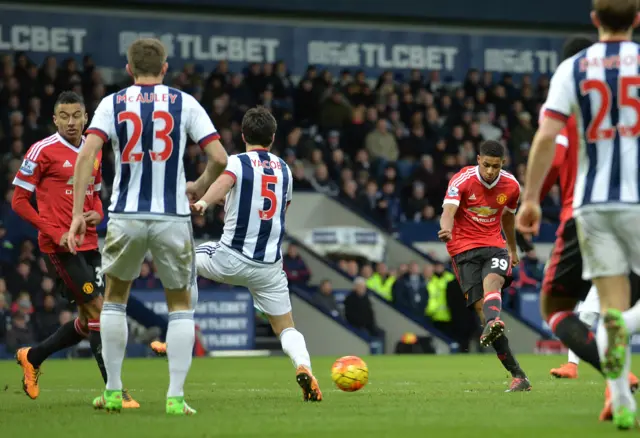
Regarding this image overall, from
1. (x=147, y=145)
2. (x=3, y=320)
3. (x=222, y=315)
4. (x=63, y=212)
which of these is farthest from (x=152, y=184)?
(x=222, y=315)

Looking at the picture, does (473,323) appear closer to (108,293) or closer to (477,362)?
(477,362)

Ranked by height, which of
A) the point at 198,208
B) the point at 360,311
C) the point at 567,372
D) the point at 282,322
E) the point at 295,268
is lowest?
the point at 360,311

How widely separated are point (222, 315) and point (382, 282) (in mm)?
3970

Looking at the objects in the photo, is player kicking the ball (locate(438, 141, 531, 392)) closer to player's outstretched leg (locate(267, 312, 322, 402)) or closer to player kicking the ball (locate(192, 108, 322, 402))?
player kicking the ball (locate(192, 108, 322, 402))

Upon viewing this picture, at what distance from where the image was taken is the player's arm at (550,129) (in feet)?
20.2

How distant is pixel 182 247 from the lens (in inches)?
287

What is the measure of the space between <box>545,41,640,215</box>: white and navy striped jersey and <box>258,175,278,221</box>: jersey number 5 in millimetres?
3325

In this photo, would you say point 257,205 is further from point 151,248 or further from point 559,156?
point 559,156

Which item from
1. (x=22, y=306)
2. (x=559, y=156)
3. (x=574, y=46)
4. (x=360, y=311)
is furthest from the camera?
(x=360, y=311)

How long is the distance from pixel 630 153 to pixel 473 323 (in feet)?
53.9

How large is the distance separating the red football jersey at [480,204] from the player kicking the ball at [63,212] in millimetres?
3360

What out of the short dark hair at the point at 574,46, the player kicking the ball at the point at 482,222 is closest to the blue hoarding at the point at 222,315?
the player kicking the ball at the point at 482,222

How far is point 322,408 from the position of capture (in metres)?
7.94

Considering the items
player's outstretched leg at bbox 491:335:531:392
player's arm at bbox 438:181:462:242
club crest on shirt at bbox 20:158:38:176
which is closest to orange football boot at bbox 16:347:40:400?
club crest on shirt at bbox 20:158:38:176
